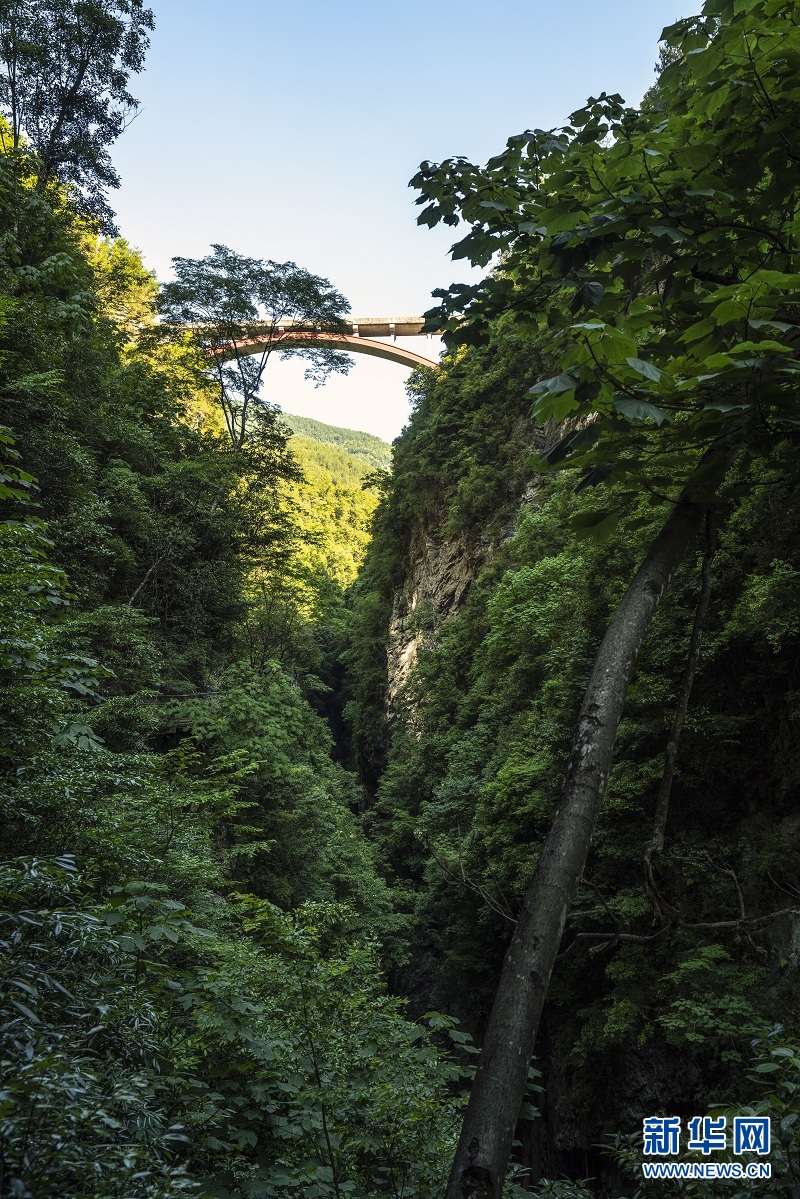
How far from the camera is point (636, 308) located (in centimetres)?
242

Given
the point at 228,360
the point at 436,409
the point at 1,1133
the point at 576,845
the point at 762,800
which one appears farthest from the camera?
the point at 436,409

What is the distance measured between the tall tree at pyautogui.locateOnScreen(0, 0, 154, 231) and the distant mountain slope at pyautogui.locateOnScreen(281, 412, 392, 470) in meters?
80.9

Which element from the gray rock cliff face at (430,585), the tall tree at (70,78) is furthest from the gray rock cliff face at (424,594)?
the tall tree at (70,78)

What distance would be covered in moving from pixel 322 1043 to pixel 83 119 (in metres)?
15.7

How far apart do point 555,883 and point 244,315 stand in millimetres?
18176

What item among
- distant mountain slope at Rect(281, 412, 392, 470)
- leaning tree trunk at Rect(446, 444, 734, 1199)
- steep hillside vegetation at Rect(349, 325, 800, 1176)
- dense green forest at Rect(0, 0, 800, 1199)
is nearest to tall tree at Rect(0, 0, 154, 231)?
dense green forest at Rect(0, 0, 800, 1199)

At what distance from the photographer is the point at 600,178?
245 centimetres

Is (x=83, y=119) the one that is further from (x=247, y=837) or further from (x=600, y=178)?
(x=600, y=178)

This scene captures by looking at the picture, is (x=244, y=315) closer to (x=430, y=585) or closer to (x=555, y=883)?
(x=430, y=585)

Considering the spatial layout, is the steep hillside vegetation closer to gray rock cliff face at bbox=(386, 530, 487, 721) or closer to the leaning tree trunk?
the leaning tree trunk

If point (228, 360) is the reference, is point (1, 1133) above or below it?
below

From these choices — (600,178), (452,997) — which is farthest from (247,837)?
(600,178)

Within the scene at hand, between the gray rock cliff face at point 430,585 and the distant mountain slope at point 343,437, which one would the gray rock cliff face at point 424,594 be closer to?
the gray rock cliff face at point 430,585

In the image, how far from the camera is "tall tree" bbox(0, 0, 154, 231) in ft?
39.6
